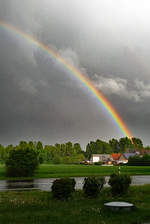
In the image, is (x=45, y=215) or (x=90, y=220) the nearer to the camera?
(x=90, y=220)

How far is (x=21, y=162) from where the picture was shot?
97.6 feet

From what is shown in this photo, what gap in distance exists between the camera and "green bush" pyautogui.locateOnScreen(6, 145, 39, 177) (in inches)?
1174

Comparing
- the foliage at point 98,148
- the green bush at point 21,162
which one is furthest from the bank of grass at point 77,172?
the foliage at point 98,148

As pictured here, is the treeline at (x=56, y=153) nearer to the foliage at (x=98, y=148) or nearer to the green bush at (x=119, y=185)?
the foliage at (x=98, y=148)

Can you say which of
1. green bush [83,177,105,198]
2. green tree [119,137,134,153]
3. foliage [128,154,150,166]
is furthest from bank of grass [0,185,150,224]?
→ green tree [119,137,134,153]

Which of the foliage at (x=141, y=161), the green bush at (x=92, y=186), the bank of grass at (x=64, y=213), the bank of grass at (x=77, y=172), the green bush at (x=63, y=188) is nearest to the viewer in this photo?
the bank of grass at (x=64, y=213)

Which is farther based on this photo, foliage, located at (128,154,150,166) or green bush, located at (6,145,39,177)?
foliage, located at (128,154,150,166)

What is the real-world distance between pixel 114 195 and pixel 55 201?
3.46m

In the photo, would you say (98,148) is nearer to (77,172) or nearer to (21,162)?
(77,172)

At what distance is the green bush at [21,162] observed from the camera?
29812 millimetres

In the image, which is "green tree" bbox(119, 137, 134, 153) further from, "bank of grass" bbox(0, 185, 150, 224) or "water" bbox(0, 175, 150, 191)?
"bank of grass" bbox(0, 185, 150, 224)

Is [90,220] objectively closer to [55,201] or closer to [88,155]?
[55,201]

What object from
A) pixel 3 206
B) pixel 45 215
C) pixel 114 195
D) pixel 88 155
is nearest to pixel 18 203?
pixel 3 206

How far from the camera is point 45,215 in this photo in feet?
30.3
